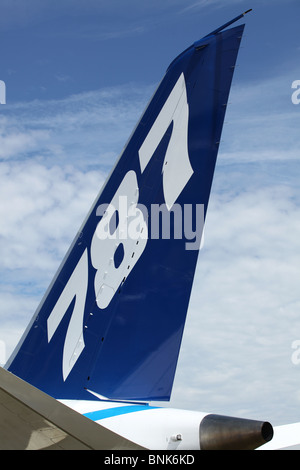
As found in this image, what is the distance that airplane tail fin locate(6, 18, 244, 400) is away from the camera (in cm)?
691

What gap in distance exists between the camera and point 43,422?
292 cm

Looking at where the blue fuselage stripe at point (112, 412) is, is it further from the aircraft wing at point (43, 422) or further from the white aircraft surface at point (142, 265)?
the aircraft wing at point (43, 422)

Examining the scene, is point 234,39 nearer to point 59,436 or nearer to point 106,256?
point 106,256

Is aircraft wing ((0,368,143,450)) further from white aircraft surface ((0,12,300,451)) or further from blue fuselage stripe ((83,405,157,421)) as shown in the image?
white aircraft surface ((0,12,300,451))

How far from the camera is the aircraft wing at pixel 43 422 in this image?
2793 millimetres

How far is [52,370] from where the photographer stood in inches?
276
